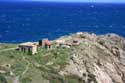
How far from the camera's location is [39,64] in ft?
277

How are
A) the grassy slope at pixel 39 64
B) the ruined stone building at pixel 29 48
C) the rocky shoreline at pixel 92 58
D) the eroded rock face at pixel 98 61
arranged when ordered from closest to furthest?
1. the grassy slope at pixel 39 64
2. the rocky shoreline at pixel 92 58
3. the eroded rock face at pixel 98 61
4. the ruined stone building at pixel 29 48

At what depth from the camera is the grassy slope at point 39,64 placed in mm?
78181

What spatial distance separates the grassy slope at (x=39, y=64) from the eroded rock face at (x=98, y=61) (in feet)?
6.69

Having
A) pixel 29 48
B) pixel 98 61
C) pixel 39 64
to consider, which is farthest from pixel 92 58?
Result: pixel 39 64

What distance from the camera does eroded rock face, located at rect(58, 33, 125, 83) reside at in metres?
86.4

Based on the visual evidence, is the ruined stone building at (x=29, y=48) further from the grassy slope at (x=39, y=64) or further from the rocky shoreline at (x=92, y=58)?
the rocky shoreline at (x=92, y=58)

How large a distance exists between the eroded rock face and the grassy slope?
2.04 metres

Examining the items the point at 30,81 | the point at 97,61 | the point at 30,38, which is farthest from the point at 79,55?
the point at 30,38

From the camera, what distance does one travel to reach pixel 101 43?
102812mm

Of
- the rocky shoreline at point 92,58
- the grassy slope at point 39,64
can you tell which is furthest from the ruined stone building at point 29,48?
the rocky shoreline at point 92,58

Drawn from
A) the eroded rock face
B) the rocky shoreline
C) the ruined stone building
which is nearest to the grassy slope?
the rocky shoreline

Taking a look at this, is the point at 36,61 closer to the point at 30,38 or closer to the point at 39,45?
the point at 39,45

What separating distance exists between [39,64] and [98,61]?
49.0 feet

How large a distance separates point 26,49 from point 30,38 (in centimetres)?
7469
